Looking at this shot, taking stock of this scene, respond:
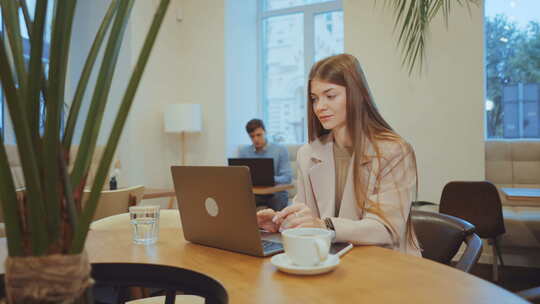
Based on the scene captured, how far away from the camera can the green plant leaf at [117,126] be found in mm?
384

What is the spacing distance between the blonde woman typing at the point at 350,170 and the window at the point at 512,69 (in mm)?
3710

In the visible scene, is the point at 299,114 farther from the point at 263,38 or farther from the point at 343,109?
the point at 343,109

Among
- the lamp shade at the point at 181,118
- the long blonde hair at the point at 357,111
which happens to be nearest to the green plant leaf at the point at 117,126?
the long blonde hair at the point at 357,111

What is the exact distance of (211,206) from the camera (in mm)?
1181

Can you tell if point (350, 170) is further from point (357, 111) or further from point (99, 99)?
Result: point (99, 99)

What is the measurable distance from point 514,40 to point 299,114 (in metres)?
2.66

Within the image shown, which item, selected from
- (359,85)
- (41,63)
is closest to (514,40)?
(359,85)

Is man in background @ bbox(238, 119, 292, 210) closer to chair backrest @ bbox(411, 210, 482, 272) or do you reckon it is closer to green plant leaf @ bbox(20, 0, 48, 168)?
chair backrest @ bbox(411, 210, 482, 272)

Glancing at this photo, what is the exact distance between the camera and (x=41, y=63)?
389 mm

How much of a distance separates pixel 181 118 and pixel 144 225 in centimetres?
442

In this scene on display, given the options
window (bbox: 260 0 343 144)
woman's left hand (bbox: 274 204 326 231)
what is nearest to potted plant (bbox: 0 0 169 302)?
woman's left hand (bbox: 274 204 326 231)

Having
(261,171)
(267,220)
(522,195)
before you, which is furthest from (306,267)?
(261,171)

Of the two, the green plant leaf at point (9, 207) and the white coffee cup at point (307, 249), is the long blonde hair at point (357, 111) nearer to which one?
the white coffee cup at point (307, 249)

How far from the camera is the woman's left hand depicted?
1286 millimetres
